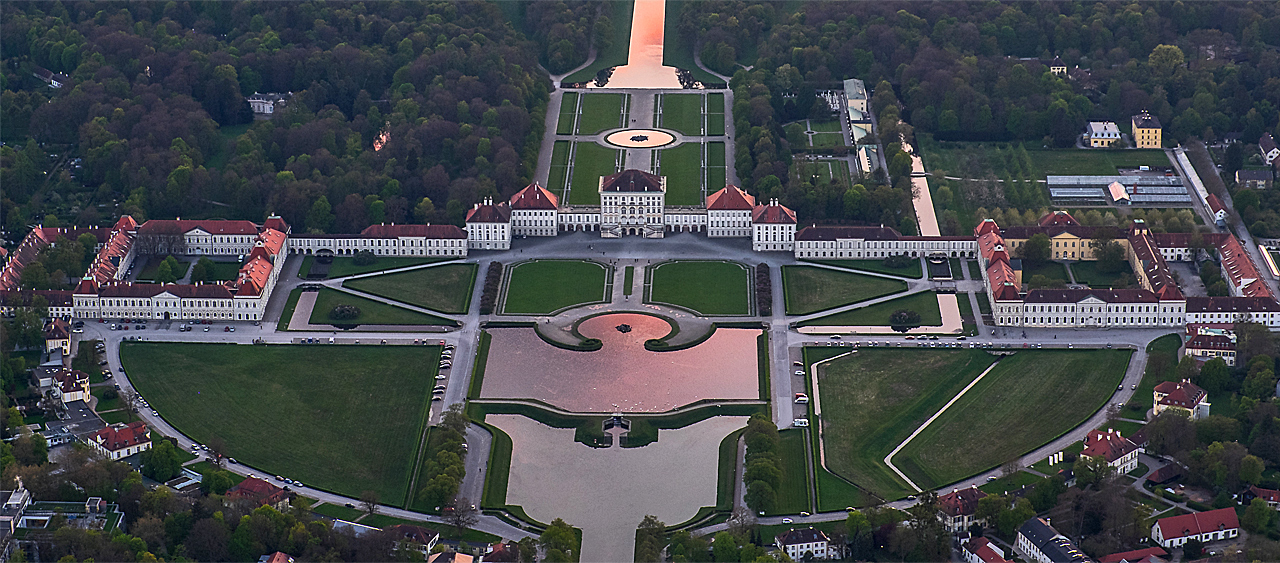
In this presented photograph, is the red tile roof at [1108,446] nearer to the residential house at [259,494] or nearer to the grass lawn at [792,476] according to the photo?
the grass lawn at [792,476]

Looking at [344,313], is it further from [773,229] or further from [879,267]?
[879,267]

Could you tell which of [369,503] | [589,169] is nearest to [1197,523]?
[369,503]

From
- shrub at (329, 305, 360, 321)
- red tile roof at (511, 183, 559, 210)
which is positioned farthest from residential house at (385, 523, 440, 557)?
red tile roof at (511, 183, 559, 210)

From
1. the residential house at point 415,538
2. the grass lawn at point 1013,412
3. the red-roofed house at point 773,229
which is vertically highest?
the red-roofed house at point 773,229

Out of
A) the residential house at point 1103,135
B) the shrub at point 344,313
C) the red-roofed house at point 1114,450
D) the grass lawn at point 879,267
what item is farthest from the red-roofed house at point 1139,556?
the residential house at point 1103,135

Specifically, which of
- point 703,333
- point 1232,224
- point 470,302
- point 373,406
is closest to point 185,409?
point 373,406

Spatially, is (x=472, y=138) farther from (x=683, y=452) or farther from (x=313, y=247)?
(x=683, y=452)
